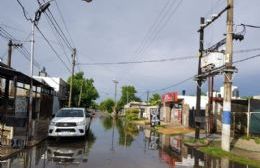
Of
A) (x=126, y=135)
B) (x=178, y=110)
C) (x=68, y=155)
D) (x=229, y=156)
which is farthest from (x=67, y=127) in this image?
(x=178, y=110)

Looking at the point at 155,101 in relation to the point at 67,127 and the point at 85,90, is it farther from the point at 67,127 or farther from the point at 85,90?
the point at 67,127

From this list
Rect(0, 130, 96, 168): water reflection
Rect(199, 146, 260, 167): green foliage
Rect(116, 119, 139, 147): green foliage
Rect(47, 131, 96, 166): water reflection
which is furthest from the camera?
Rect(116, 119, 139, 147): green foliage

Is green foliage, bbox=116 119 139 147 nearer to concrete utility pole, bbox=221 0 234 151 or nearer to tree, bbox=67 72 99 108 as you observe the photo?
concrete utility pole, bbox=221 0 234 151

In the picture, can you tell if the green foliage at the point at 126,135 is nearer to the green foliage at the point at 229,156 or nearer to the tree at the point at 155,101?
the green foliage at the point at 229,156

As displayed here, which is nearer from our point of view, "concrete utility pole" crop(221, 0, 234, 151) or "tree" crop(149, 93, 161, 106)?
"concrete utility pole" crop(221, 0, 234, 151)

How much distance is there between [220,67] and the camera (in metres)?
23.5

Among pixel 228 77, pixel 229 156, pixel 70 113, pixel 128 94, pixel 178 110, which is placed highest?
pixel 128 94

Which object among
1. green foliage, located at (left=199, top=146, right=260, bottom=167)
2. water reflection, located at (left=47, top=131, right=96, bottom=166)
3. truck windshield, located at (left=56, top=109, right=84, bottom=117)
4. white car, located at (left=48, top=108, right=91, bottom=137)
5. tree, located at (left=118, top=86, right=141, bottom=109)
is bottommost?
green foliage, located at (left=199, top=146, right=260, bottom=167)

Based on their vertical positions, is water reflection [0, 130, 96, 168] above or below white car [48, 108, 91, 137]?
below

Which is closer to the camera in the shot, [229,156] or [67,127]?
[229,156]

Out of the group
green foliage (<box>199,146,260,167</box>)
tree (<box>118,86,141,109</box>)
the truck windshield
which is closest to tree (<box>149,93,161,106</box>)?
tree (<box>118,86,141,109</box>)

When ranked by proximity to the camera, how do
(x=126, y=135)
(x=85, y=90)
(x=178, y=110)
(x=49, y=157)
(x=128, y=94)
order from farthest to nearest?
(x=128, y=94) → (x=85, y=90) → (x=178, y=110) → (x=126, y=135) → (x=49, y=157)

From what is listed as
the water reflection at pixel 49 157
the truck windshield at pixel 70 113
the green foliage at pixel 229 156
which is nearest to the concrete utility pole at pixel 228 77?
the green foliage at pixel 229 156

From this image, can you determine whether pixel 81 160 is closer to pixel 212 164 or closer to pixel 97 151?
pixel 97 151
